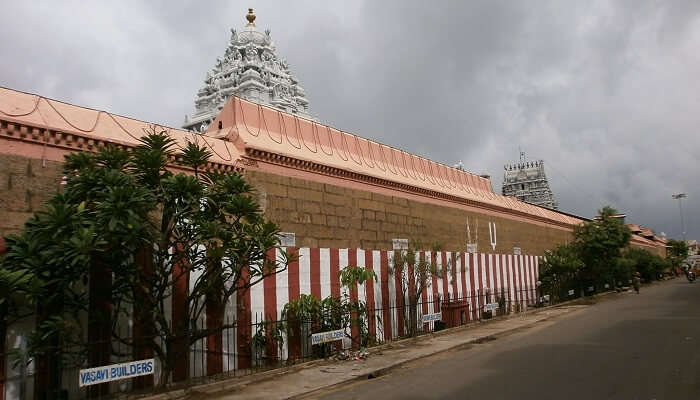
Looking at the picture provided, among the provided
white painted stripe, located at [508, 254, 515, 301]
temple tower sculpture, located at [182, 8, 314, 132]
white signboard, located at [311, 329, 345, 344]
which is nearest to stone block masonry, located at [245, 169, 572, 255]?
white painted stripe, located at [508, 254, 515, 301]

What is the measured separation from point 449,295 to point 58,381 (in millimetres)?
14634

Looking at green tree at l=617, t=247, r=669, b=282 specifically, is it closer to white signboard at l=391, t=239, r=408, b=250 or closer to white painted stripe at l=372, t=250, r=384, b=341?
white signboard at l=391, t=239, r=408, b=250

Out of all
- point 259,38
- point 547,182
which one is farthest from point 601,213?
point 547,182

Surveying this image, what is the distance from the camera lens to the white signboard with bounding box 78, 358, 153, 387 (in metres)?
8.20

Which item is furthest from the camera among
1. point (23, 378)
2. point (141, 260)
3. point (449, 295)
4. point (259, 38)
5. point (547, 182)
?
point (547, 182)

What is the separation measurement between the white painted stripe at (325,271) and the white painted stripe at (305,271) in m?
0.57

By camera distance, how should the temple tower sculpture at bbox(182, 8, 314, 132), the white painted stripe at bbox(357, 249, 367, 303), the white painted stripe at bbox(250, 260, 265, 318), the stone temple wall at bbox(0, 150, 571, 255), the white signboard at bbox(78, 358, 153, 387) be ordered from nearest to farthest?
the white signboard at bbox(78, 358, 153, 387), the stone temple wall at bbox(0, 150, 571, 255), the white painted stripe at bbox(250, 260, 265, 318), the white painted stripe at bbox(357, 249, 367, 303), the temple tower sculpture at bbox(182, 8, 314, 132)

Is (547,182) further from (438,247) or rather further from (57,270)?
(57,270)

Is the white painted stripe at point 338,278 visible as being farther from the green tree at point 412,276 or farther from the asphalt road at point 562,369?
the asphalt road at point 562,369

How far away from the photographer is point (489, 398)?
842 cm

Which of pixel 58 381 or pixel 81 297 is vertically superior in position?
pixel 81 297

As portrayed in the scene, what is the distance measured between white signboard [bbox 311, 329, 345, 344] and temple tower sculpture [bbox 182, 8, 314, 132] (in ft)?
136

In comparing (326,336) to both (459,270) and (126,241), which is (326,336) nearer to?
(126,241)

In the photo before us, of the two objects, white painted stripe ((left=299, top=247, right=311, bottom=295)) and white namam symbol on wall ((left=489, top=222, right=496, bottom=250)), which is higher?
white namam symbol on wall ((left=489, top=222, right=496, bottom=250))
